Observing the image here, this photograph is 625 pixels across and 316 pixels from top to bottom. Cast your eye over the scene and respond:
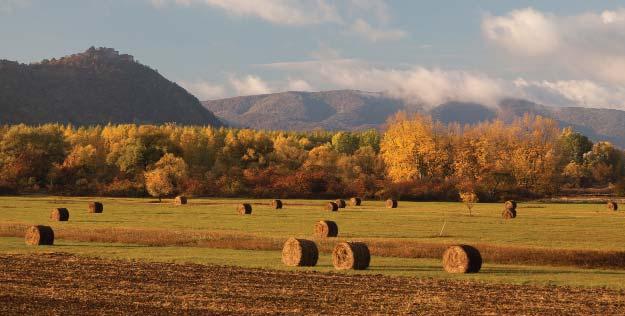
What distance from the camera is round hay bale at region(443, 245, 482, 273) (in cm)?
3112

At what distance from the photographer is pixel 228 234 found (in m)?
46.8

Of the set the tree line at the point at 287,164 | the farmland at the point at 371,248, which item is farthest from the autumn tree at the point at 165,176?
the farmland at the point at 371,248

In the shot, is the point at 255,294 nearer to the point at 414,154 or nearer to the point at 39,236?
the point at 39,236

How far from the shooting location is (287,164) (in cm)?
14362

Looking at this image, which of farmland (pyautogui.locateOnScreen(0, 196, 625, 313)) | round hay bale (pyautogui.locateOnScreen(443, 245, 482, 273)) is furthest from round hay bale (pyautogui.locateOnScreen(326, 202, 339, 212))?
round hay bale (pyautogui.locateOnScreen(443, 245, 482, 273))

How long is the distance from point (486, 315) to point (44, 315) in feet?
36.5

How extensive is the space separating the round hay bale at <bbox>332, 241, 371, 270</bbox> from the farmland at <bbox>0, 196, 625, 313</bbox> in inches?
18.1

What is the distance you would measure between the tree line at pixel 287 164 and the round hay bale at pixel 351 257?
77.2 meters

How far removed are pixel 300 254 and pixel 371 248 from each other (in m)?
9.76

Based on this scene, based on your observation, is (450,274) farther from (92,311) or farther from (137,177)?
(137,177)

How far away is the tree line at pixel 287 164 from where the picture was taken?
11900 cm

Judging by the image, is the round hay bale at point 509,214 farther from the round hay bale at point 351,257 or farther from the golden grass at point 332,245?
the round hay bale at point 351,257

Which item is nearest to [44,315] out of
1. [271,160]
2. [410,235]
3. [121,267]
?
[121,267]

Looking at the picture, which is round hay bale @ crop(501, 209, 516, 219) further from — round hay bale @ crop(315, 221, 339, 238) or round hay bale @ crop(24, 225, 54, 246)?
round hay bale @ crop(24, 225, 54, 246)
